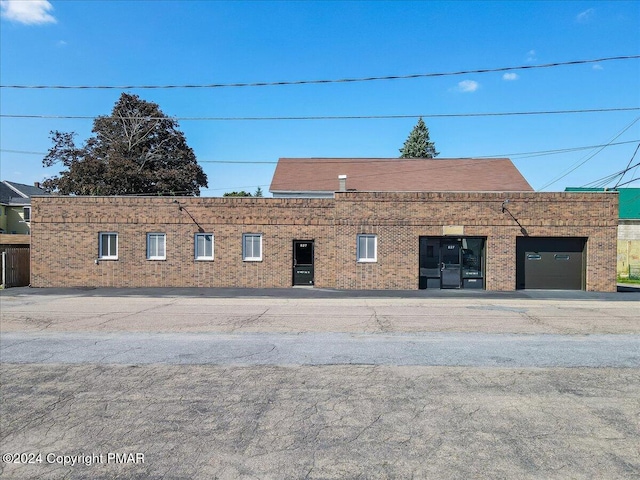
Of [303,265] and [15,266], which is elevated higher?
[303,265]

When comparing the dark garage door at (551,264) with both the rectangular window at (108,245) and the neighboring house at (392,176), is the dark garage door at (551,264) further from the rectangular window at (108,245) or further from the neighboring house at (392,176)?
the rectangular window at (108,245)

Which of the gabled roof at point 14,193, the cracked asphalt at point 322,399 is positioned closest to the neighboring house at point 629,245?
the cracked asphalt at point 322,399

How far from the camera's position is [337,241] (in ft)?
67.0

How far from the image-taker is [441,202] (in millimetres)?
20203

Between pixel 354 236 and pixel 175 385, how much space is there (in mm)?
15009

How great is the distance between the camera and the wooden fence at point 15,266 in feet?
68.5

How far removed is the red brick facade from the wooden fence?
114 centimetres

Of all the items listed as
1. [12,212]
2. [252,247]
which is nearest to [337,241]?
[252,247]

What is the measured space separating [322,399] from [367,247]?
50.4 ft

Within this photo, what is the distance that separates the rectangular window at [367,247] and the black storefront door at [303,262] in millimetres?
2359

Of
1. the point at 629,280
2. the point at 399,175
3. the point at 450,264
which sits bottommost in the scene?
the point at 629,280

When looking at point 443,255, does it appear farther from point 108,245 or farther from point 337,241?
point 108,245

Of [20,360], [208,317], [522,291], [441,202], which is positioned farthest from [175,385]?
[522,291]

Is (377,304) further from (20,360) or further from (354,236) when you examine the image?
(20,360)
